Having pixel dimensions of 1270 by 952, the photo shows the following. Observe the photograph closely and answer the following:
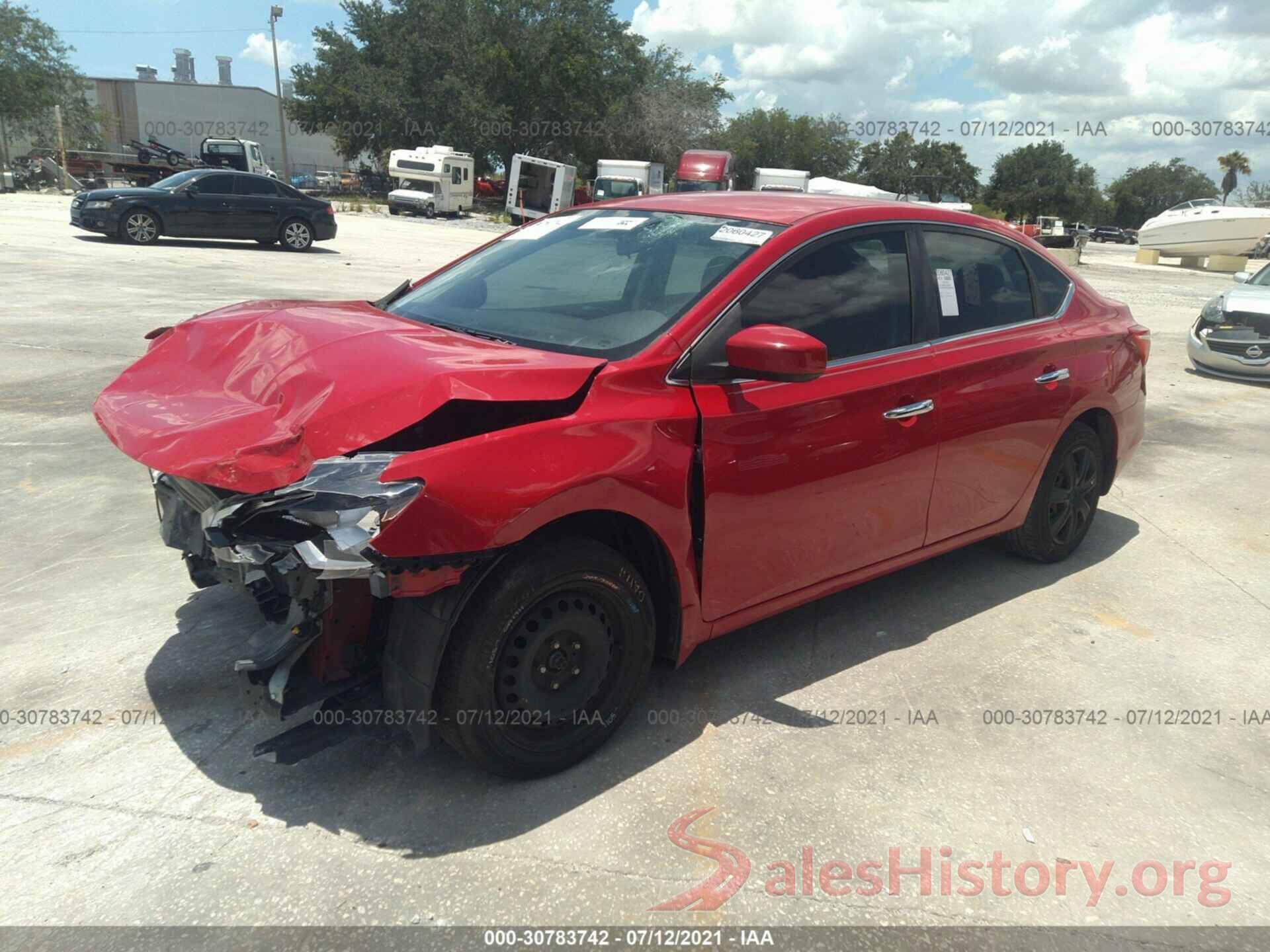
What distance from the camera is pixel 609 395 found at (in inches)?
113

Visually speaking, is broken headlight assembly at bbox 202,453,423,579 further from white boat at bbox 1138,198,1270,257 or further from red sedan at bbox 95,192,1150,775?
white boat at bbox 1138,198,1270,257

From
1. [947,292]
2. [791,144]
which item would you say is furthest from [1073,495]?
[791,144]

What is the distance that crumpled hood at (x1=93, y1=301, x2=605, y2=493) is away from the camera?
257cm

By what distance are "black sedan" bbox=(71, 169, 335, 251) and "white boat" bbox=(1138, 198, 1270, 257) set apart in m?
29.9

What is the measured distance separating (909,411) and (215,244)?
20.5 meters

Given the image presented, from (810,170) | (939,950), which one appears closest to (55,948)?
(939,950)

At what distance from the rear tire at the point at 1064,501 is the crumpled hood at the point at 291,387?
2.81 meters

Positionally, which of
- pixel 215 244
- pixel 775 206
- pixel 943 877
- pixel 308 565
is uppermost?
pixel 775 206

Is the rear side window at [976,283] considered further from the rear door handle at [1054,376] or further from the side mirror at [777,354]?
the side mirror at [777,354]

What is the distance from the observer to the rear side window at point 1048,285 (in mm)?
4570

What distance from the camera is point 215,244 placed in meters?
20.7

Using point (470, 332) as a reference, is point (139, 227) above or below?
below

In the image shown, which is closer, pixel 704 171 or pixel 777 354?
pixel 777 354

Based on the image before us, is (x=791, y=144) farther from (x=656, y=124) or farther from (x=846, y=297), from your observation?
(x=846, y=297)
